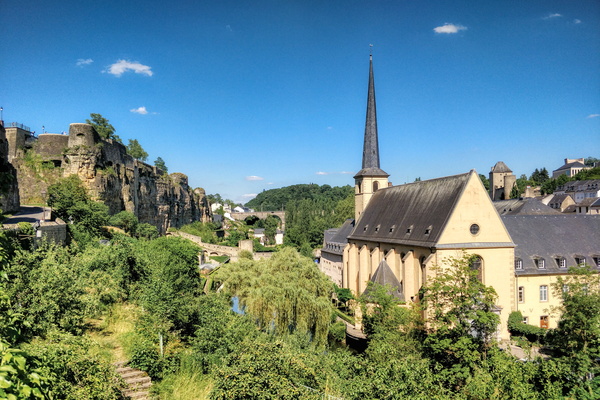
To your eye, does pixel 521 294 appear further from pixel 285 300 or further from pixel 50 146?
pixel 50 146

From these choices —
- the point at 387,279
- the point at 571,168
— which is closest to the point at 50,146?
the point at 387,279

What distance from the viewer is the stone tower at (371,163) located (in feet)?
130

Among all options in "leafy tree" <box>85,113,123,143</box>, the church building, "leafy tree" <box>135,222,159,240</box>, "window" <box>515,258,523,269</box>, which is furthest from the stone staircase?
"leafy tree" <box>85,113,123,143</box>

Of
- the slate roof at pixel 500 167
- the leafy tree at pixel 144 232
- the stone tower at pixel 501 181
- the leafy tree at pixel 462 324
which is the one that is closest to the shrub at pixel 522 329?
the leafy tree at pixel 462 324

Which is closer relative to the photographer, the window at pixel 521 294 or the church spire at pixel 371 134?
the window at pixel 521 294

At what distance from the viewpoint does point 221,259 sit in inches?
2152

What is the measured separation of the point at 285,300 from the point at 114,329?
8613mm

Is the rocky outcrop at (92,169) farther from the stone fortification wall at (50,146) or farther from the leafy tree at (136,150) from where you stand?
the leafy tree at (136,150)

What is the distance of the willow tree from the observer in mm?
20891

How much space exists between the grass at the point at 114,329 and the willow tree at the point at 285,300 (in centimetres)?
632

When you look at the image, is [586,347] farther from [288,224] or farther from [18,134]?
[288,224]

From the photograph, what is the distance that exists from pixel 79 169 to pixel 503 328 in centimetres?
3722

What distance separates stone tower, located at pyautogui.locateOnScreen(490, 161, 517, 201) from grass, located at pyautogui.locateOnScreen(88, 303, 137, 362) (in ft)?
224

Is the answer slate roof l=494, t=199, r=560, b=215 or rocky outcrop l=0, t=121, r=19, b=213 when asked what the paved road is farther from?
slate roof l=494, t=199, r=560, b=215
